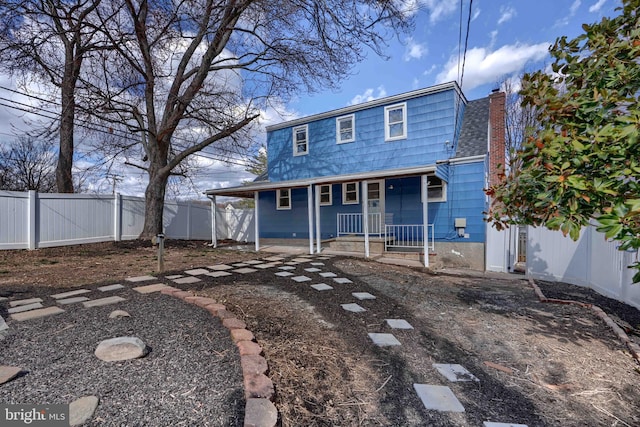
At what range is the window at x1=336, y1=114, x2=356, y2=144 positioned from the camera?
409 inches

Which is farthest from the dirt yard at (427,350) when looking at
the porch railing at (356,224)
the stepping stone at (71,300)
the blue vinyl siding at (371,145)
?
the blue vinyl siding at (371,145)

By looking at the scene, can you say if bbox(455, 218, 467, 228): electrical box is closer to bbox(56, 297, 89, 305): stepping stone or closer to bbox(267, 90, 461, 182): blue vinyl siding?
bbox(267, 90, 461, 182): blue vinyl siding

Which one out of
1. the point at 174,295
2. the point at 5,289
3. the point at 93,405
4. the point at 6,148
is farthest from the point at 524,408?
the point at 6,148

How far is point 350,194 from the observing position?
10.2 meters

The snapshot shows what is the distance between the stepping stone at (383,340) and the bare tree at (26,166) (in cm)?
2108

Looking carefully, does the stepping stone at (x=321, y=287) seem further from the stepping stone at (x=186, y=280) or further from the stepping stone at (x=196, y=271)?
the stepping stone at (x=196, y=271)

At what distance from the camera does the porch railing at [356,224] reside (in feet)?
31.3

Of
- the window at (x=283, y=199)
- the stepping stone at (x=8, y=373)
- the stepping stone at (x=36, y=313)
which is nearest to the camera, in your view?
the stepping stone at (x=8, y=373)

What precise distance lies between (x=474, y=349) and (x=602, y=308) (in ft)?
9.00

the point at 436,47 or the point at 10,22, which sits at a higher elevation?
the point at 10,22

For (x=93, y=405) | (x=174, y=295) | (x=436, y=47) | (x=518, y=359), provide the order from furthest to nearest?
(x=436, y=47) < (x=174, y=295) < (x=518, y=359) < (x=93, y=405)

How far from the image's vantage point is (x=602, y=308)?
406 cm

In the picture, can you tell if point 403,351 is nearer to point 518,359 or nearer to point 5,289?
point 518,359

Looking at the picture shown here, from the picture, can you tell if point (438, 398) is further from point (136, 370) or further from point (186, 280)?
point (186, 280)
